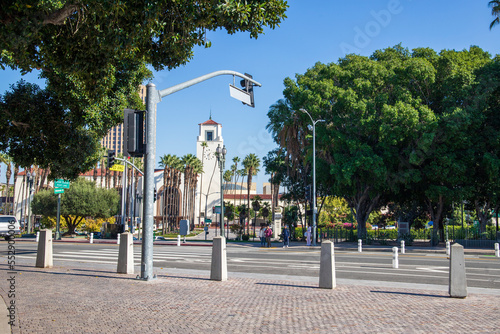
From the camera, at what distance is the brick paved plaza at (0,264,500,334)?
589cm

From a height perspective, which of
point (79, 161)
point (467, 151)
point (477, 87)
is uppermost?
point (477, 87)

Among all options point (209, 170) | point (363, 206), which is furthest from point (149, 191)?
point (209, 170)

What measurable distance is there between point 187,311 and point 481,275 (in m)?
10.1

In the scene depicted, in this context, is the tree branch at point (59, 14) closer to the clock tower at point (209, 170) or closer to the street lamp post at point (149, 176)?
the street lamp post at point (149, 176)

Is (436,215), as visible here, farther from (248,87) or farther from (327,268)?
(327,268)

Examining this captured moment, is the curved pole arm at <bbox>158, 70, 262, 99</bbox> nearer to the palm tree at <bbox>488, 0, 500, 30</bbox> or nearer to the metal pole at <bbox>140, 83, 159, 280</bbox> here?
the metal pole at <bbox>140, 83, 159, 280</bbox>

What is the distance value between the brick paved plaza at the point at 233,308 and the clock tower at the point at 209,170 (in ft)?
329

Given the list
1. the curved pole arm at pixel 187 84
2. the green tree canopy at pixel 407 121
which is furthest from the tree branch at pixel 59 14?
the green tree canopy at pixel 407 121

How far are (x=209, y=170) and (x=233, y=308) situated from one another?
11481cm

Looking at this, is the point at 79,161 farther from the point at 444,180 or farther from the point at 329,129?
the point at 444,180

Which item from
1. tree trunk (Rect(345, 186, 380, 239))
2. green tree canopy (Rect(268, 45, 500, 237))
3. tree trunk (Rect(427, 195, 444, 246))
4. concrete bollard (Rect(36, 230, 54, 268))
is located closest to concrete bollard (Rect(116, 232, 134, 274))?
concrete bollard (Rect(36, 230, 54, 268))

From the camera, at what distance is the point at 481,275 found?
42.5 feet

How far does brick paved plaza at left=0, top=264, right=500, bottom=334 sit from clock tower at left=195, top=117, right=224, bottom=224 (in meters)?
100

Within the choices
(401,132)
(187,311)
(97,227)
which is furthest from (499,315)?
(97,227)
